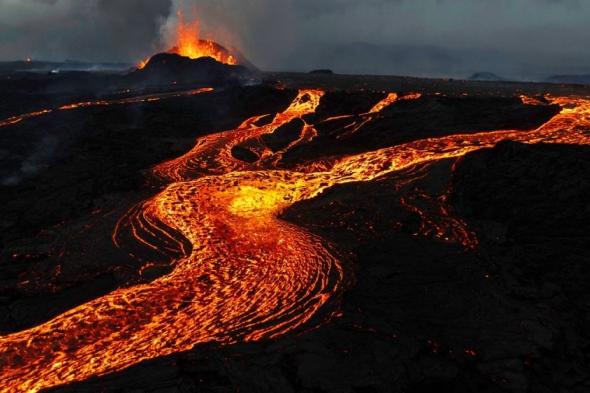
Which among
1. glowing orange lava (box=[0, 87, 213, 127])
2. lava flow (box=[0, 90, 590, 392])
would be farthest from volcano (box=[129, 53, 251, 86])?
lava flow (box=[0, 90, 590, 392])

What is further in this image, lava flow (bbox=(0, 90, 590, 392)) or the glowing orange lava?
the glowing orange lava

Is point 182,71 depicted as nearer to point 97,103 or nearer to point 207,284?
point 97,103

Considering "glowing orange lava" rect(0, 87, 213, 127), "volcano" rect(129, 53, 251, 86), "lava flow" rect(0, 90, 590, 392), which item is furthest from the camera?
"volcano" rect(129, 53, 251, 86)

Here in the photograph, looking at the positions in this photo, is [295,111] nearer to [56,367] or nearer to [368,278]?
[368,278]

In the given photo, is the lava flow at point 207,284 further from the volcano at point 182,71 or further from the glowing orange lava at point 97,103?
the volcano at point 182,71

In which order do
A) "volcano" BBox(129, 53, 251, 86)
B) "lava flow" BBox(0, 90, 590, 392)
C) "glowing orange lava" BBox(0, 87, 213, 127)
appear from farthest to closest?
1. "volcano" BBox(129, 53, 251, 86)
2. "glowing orange lava" BBox(0, 87, 213, 127)
3. "lava flow" BBox(0, 90, 590, 392)

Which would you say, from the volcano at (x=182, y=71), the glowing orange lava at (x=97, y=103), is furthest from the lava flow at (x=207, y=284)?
the volcano at (x=182, y=71)

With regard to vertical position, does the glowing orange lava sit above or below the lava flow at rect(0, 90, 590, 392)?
above

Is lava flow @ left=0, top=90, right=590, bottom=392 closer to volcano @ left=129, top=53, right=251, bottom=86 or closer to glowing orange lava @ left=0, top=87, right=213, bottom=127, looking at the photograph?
glowing orange lava @ left=0, top=87, right=213, bottom=127
